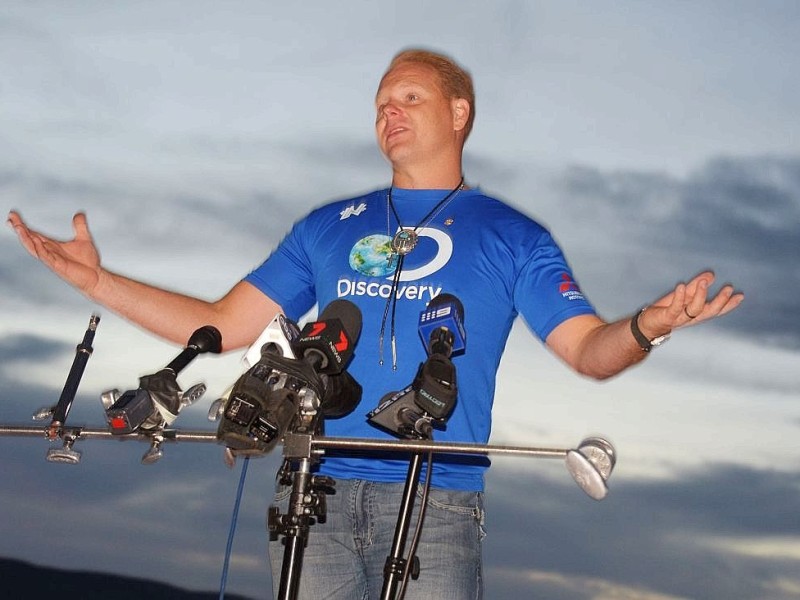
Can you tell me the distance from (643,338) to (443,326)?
2.24ft

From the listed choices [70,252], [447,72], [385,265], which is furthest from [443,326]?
[70,252]

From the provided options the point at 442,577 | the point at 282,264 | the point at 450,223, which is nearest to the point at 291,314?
the point at 282,264

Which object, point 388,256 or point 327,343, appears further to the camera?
point 388,256

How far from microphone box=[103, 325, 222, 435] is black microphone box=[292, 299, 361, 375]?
336mm

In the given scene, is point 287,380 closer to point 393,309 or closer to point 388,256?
point 393,309

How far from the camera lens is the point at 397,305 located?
3.85m

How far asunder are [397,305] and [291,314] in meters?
0.76

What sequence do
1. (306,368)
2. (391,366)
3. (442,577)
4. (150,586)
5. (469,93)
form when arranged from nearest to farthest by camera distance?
1. (306,368)
2. (442,577)
3. (391,366)
4. (469,93)
5. (150,586)

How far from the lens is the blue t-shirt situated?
371 centimetres

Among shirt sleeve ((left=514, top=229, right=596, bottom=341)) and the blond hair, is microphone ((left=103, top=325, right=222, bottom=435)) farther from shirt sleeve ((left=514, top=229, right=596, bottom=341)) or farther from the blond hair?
the blond hair

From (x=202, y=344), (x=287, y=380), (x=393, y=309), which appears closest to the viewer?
(x=287, y=380)

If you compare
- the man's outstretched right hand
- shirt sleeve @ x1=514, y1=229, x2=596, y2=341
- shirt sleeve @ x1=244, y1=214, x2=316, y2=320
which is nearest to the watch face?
shirt sleeve @ x1=514, y1=229, x2=596, y2=341

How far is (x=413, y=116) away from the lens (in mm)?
4246

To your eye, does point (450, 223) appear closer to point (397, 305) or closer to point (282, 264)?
point (397, 305)
